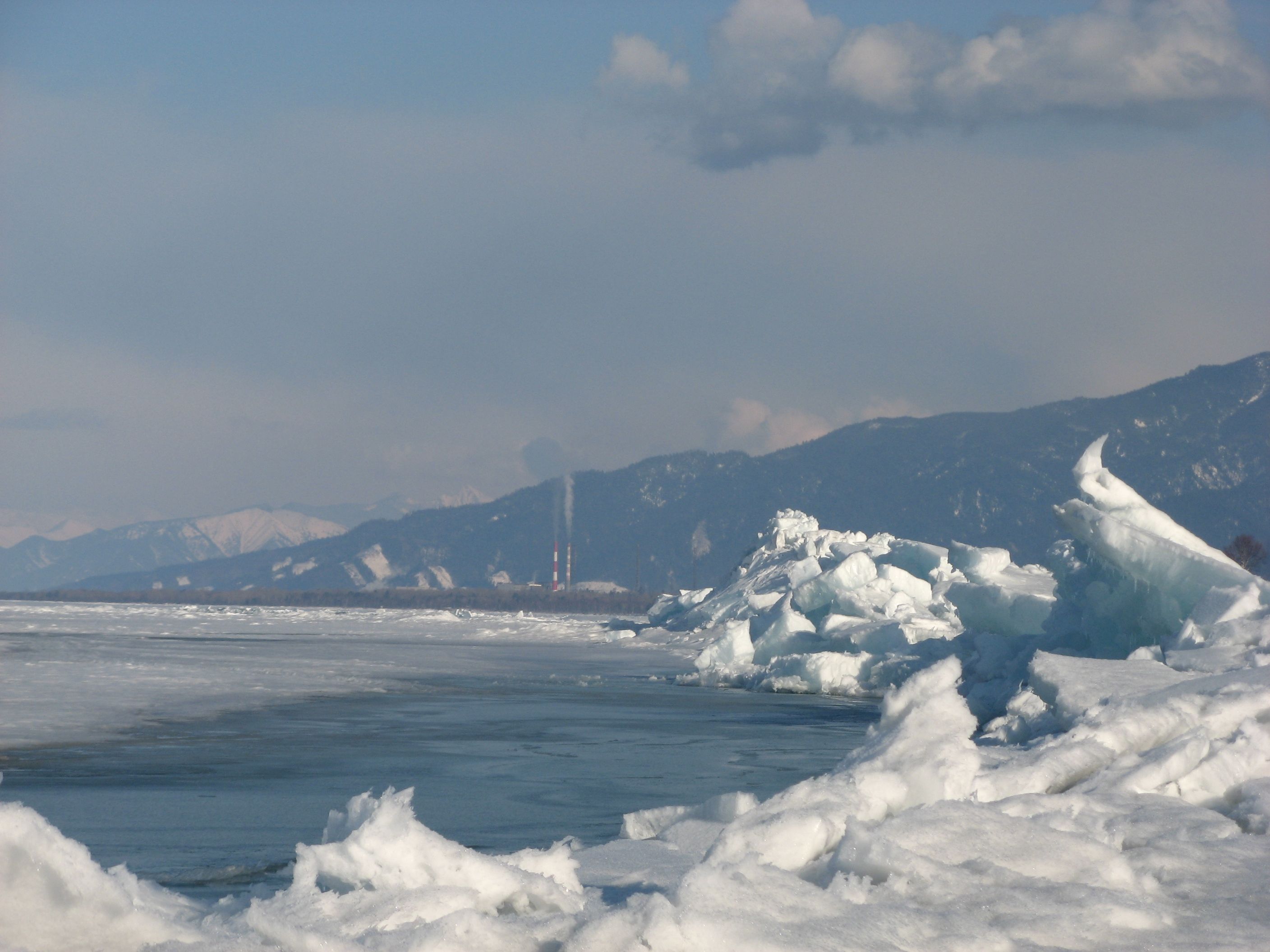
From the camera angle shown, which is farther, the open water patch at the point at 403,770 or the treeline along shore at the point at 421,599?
the treeline along shore at the point at 421,599

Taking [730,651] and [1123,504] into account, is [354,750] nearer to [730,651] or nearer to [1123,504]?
[1123,504]

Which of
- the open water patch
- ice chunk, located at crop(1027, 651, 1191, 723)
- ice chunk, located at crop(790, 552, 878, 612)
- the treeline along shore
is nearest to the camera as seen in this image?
the open water patch

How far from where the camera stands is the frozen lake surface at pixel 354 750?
340 inches

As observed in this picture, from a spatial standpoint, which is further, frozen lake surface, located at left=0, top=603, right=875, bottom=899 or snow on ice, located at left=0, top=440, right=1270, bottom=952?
frozen lake surface, located at left=0, top=603, right=875, bottom=899

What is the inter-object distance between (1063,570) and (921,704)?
11.6 metres

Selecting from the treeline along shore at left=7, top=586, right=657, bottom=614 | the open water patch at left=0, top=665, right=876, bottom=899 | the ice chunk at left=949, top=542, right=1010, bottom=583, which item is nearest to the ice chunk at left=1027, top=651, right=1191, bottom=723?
the open water patch at left=0, top=665, right=876, bottom=899

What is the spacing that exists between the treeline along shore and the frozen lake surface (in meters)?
104

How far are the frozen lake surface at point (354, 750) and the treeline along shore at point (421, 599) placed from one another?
342 ft

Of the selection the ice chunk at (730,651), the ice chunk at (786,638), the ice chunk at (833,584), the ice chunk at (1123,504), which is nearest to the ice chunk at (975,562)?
the ice chunk at (833,584)

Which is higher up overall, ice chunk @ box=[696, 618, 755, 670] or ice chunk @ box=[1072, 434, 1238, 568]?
ice chunk @ box=[1072, 434, 1238, 568]

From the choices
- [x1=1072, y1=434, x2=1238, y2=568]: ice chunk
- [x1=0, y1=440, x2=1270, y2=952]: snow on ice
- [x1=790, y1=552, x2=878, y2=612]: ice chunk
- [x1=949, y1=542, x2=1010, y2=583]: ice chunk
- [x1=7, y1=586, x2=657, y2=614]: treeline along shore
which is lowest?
[x1=7, y1=586, x2=657, y2=614]: treeline along shore

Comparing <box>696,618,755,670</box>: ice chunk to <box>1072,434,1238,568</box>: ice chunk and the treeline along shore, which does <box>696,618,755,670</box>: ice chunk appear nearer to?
<box>1072,434,1238,568</box>: ice chunk

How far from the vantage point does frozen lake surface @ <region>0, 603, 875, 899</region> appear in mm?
8648

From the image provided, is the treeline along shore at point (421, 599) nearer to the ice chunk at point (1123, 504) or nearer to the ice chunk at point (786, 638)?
the ice chunk at point (786, 638)
